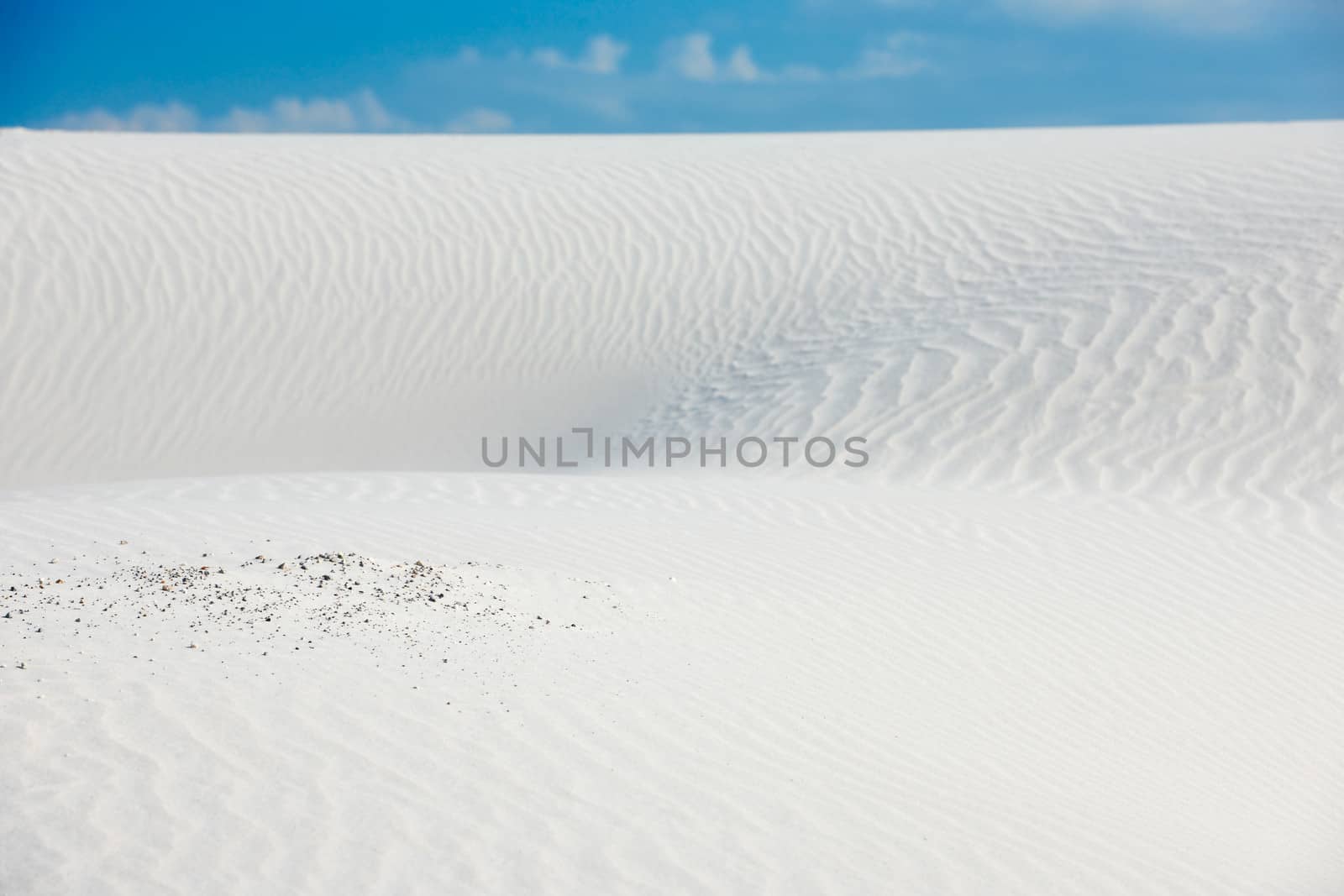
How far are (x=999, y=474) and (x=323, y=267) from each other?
896 cm

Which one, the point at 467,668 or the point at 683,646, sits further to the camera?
the point at 683,646

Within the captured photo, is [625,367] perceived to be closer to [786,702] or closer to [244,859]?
[786,702]

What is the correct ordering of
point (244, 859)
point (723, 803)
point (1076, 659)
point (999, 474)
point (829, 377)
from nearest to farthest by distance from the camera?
point (244, 859) → point (723, 803) → point (1076, 659) → point (999, 474) → point (829, 377)

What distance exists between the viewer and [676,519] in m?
7.94

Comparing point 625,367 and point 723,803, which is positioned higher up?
point 625,367

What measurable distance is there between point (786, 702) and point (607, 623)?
1.04m

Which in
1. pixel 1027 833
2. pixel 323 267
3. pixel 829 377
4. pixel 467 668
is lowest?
pixel 1027 833

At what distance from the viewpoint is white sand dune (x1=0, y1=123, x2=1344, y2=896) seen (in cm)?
369

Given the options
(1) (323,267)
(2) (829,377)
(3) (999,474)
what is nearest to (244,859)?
(3) (999,474)

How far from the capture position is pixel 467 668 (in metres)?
4.54

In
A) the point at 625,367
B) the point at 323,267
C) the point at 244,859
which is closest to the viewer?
the point at 244,859

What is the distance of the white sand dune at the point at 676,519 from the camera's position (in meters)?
3.69

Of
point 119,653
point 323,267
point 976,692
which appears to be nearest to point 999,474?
point 976,692

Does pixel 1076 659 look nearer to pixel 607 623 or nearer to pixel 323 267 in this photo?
pixel 607 623
